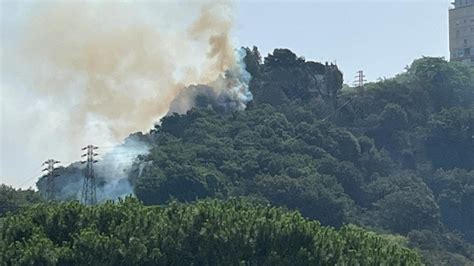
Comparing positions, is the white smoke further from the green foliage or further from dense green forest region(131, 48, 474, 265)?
the green foliage

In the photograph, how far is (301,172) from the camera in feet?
506

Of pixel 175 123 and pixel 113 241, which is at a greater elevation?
pixel 175 123

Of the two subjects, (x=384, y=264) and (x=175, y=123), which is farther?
(x=175, y=123)

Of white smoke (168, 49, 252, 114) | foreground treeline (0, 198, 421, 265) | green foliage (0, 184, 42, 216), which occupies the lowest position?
→ foreground treeline (0, 198, 421, 265)

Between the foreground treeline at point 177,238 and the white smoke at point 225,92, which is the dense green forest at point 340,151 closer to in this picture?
the white smoke at point 225,92

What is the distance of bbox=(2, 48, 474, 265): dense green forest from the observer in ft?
481

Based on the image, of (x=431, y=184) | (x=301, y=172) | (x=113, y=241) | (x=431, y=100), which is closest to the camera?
(x=113, y=241)

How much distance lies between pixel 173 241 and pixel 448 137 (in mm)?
114119

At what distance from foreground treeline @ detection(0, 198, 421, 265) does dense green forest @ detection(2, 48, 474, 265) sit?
61.5 m

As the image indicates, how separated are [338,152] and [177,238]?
337 feet

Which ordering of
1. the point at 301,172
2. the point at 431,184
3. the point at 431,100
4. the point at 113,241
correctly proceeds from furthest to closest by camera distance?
the point at 431,100 < the point at 431,184 < the point at 301,172 < the point at 113,241

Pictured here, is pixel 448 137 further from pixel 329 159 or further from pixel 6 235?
pixel 6 235

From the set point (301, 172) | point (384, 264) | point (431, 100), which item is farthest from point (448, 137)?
point (384, 264)

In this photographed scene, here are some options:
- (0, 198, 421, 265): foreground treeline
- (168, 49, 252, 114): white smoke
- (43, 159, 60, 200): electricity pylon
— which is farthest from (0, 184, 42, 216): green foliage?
(0, 198, 421, 265): foreground treeline
